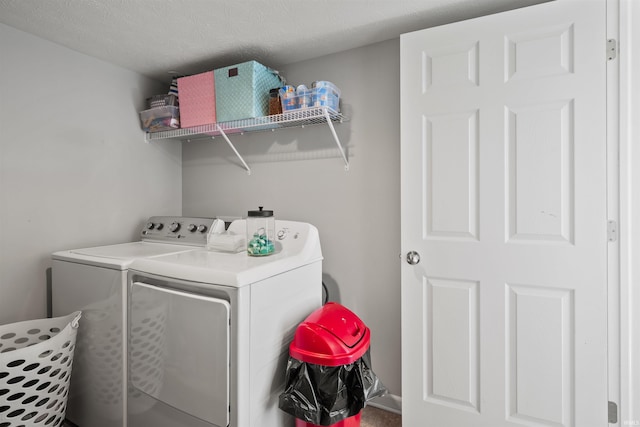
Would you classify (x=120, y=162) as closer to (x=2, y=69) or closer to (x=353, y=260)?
(x=2, y=69)

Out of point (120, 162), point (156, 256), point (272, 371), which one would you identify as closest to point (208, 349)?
point (272, 371)

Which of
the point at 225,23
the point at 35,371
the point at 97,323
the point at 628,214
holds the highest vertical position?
the point at 225,23

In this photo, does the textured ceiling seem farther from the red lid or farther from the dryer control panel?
the red lid

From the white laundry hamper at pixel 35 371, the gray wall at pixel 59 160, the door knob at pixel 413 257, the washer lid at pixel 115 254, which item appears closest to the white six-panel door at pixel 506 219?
the door knob at pixel 413 257

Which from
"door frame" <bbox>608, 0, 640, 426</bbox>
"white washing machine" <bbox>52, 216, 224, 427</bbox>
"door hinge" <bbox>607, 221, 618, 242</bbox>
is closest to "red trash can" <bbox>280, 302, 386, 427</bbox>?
"white washing machine" <bbox>52, 216, 224, 427</bbox>

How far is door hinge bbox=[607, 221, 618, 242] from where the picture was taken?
4.50 feet

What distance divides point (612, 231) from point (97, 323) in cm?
255

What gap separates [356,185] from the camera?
2094 millimetres

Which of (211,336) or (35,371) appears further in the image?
(35,371)

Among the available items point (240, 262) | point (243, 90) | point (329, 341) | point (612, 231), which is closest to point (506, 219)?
point (612, 231)

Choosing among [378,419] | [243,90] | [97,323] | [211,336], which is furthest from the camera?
[243,90]

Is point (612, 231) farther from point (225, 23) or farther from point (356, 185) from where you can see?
point (225, 23)

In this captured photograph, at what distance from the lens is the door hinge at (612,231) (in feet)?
4.50

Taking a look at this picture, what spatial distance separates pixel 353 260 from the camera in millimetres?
2117
